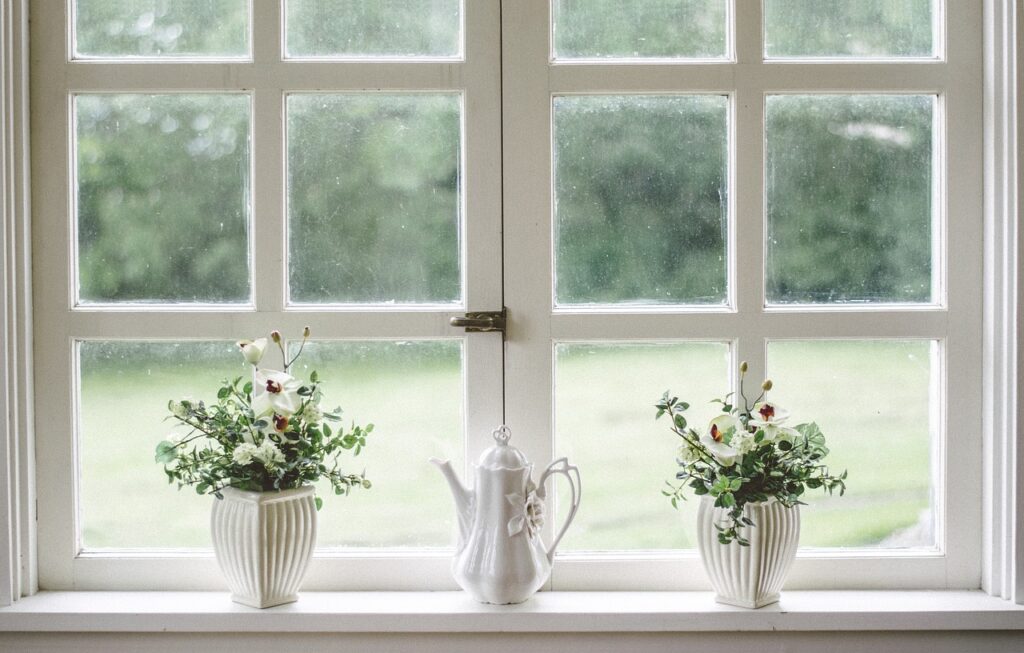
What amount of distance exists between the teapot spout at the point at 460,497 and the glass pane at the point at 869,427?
598 mm

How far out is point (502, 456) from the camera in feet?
4.81

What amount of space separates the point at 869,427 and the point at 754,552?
0.37 m

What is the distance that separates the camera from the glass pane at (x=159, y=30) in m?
1.60

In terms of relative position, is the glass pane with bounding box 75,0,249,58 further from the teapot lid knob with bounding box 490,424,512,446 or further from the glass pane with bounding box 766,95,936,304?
the glass pane with bounding box 766,95,936,304

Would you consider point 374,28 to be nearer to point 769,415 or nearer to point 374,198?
point 374,198

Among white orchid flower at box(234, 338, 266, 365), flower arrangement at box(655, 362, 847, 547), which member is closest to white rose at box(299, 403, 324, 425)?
white orchid flower at box(234, 338, 266, 365)

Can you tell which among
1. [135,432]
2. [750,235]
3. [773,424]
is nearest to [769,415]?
[773,424]

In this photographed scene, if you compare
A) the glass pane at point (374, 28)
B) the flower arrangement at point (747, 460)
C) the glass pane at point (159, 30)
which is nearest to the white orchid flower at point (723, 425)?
the flower arrangement at point (747, 460)

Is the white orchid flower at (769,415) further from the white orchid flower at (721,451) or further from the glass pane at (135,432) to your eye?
the glass pane at (135,432)

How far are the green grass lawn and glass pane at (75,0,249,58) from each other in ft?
1.80

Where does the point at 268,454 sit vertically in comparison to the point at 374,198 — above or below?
below

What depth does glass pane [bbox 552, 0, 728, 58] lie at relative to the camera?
1600 millimetres

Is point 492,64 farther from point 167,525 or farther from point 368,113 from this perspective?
point 167,525

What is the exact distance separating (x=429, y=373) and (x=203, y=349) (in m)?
0.42
